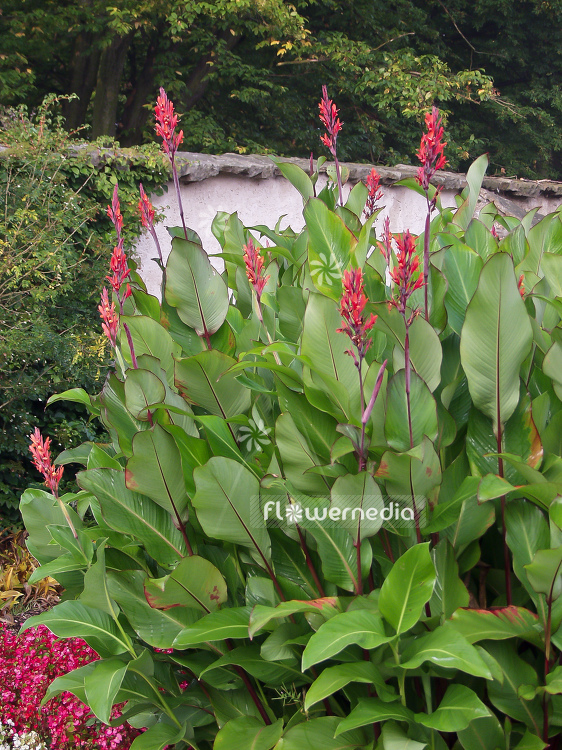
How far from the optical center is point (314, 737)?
123 centimetres

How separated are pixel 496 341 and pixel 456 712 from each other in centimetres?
63

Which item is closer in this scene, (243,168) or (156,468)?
(156,468)

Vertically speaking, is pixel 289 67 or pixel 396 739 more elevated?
pixel 289 67

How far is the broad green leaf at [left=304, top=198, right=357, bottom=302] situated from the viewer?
151cm

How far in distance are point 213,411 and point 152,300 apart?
417 millimetres

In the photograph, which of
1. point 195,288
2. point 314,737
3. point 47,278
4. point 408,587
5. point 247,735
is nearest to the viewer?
point 408,587

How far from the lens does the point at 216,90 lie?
42.0 feet

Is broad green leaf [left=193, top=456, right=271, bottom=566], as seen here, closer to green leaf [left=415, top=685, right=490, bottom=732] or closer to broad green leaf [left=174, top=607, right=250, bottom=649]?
broad green leaf [left=174, top=607, right=250, bottom=649]

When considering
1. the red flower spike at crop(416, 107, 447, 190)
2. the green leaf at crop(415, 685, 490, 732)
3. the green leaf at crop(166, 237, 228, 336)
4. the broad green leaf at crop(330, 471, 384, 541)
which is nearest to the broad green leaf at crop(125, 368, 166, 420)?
the green leaf at crop(166, 237, 228, 336)

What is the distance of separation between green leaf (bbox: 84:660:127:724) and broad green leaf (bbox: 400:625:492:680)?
1.81 feet

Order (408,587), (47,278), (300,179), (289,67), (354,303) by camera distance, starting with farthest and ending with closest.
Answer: (289,67), (47,278), (300,179), (408,587), (354,303)

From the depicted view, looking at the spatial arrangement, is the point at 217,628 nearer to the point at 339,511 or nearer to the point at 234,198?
the point at 339,511

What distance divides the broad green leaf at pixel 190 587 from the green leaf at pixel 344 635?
0.91ft

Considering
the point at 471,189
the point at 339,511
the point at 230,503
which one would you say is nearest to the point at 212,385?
the point at 230,503
